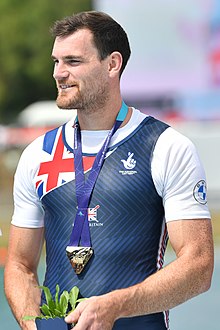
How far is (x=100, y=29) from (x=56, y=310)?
3.37ft

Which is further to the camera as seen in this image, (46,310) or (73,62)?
(73,62)

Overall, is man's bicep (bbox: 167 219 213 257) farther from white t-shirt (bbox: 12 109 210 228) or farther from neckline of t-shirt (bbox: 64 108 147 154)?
neckline of t-shirt (bbox: 64 108 147 154)

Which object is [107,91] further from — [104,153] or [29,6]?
[29,6]

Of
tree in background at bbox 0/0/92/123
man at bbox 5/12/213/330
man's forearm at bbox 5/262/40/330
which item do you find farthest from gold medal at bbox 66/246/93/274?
tree in background at bbox 0/0/92/123

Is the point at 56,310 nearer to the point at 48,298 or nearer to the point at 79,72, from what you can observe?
the point at 48,298

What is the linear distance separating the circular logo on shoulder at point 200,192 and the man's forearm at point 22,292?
0.68 m

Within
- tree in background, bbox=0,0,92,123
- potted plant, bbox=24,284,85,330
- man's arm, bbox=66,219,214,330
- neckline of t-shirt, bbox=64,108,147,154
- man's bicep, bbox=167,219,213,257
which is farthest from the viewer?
tree in background, bbox=0,0,92,123

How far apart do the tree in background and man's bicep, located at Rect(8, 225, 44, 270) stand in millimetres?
54603

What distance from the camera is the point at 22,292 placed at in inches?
146

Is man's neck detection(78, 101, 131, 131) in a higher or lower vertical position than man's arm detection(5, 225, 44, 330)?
higher

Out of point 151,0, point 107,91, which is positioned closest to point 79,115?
point 107,91

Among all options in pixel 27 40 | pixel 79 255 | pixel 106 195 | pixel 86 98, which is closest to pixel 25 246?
pixel 79 255

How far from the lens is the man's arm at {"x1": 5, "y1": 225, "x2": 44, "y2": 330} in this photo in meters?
3.66

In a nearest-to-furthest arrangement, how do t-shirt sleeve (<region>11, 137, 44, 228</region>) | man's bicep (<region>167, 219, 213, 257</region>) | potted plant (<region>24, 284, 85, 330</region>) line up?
potted plant (<region>24, 284, 85, 330</region>), man's bicep (<region>167, 219, 213, 257</region>), t-shirt sleeve (<region>11, 137, 44, 228</region>)
